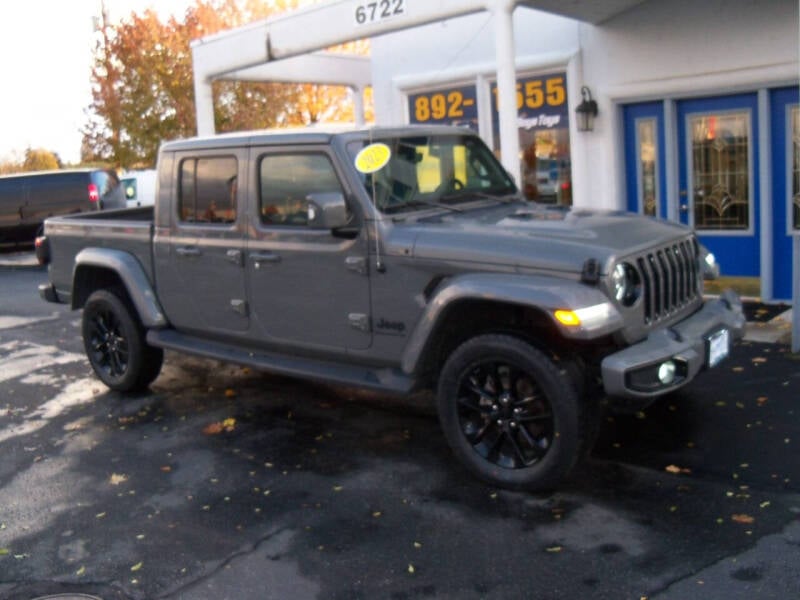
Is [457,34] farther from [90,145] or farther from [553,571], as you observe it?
[90,145]

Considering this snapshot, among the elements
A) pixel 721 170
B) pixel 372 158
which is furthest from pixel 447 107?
pixel 372 158

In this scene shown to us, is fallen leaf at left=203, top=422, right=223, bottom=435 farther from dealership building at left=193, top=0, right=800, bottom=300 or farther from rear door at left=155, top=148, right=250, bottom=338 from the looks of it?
dealership building at left=193, top=0, right=800, bottom=300

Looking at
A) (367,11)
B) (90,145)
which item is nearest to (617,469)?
(367,11)

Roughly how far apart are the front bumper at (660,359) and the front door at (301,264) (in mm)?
Result: 1572

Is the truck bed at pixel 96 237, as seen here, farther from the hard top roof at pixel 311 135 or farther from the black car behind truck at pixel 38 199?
the black car behind truck at pixel 38 199

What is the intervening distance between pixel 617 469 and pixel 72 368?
216 inches

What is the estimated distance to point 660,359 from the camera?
4.60 m

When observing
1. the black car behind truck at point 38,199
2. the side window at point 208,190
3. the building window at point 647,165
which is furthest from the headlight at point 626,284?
the black car behind truck at point 38,199

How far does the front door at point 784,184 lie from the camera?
894 cm

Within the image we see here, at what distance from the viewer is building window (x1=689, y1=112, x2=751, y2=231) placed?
9.45 metres

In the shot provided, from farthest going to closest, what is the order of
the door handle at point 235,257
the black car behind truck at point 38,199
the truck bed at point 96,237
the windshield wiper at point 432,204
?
1. the black car behind truck at point 38,199
2. the truck bed at point 96,237
3. the door handle at point 235,257
4. the windshield wiper at point 432,204

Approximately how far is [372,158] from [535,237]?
1.22 m

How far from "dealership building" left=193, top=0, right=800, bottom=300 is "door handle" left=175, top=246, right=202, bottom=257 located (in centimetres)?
350

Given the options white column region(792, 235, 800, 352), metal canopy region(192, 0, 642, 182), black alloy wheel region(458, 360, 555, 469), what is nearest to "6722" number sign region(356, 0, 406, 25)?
metal canopy region(192, 0, 642, 182)
